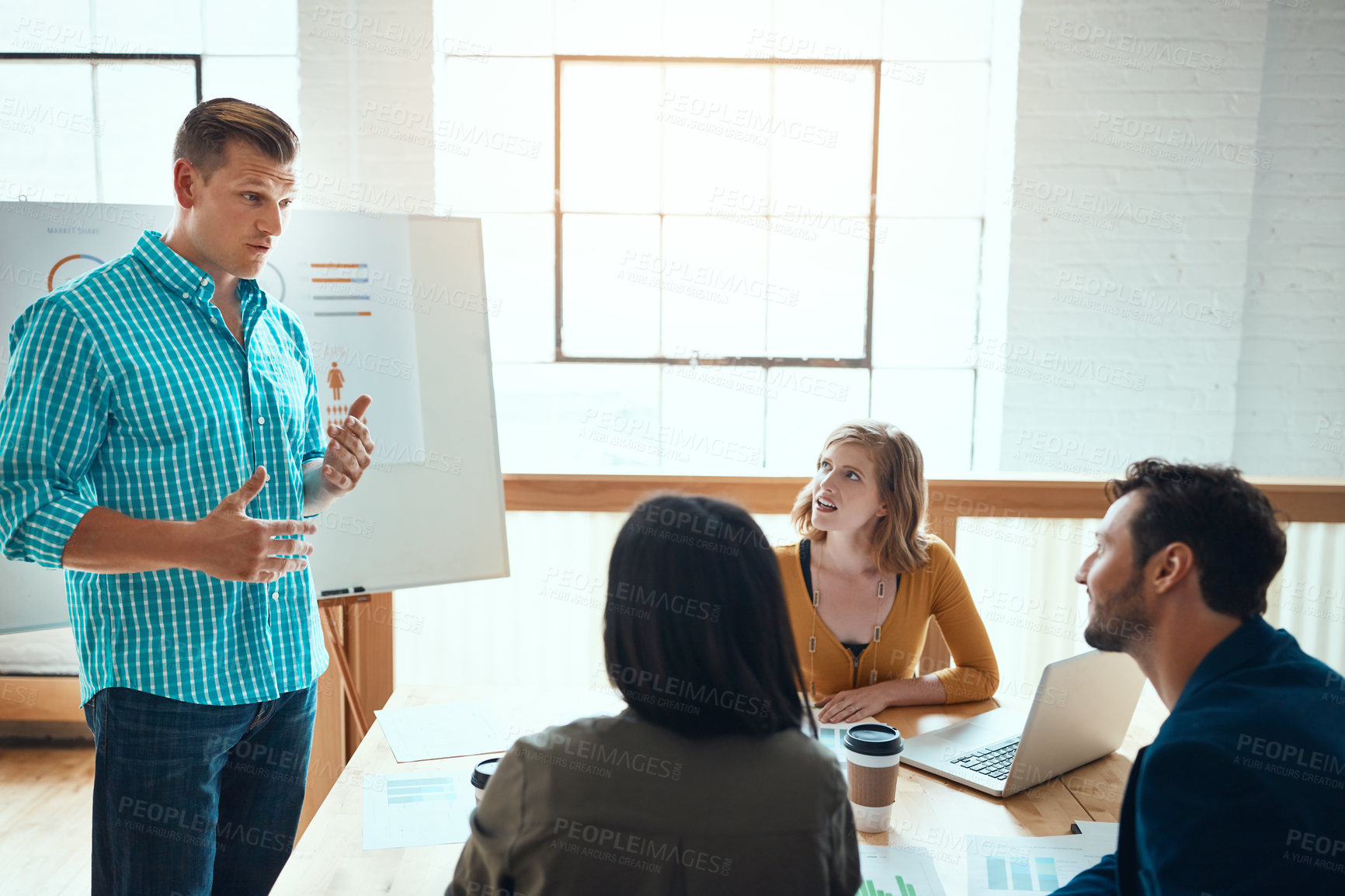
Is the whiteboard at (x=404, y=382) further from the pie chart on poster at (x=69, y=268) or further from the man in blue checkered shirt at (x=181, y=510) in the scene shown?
the man in blue checkered shirt at (x=181, y=510)

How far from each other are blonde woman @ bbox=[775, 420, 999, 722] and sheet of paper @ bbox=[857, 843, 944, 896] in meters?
0.66

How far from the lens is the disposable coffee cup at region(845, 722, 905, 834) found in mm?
1205

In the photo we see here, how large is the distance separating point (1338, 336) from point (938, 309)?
1.44 metres

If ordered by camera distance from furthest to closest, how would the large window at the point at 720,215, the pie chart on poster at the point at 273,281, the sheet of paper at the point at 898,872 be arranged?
the large window at the point at 720,215
the pie chart on poster at the point at 273,281
the sheet of paper at the point at 898,872

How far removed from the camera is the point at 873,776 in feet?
3.97

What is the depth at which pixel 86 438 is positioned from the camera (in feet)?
4.10

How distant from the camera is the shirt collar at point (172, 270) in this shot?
135 centimetres

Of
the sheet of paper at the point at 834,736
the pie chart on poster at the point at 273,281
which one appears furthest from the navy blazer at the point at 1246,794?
the pie chart on poster at the point at 273,281

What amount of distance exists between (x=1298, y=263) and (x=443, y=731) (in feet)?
11.5

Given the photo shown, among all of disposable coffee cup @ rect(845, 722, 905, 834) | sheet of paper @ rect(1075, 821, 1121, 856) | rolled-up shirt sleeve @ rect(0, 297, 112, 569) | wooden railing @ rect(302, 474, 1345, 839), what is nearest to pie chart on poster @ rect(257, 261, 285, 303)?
wooden railing @ rect(302, 474, 1345, 839)

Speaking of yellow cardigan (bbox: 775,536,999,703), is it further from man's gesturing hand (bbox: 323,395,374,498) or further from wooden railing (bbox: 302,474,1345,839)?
man's gesturing hand (bbox: 323,395,374,498)

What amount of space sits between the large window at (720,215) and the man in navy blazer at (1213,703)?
8.22 feet

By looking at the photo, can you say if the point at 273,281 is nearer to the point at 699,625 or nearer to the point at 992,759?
the point at 699,625

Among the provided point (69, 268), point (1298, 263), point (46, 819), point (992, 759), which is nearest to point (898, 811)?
point (992, 759)
